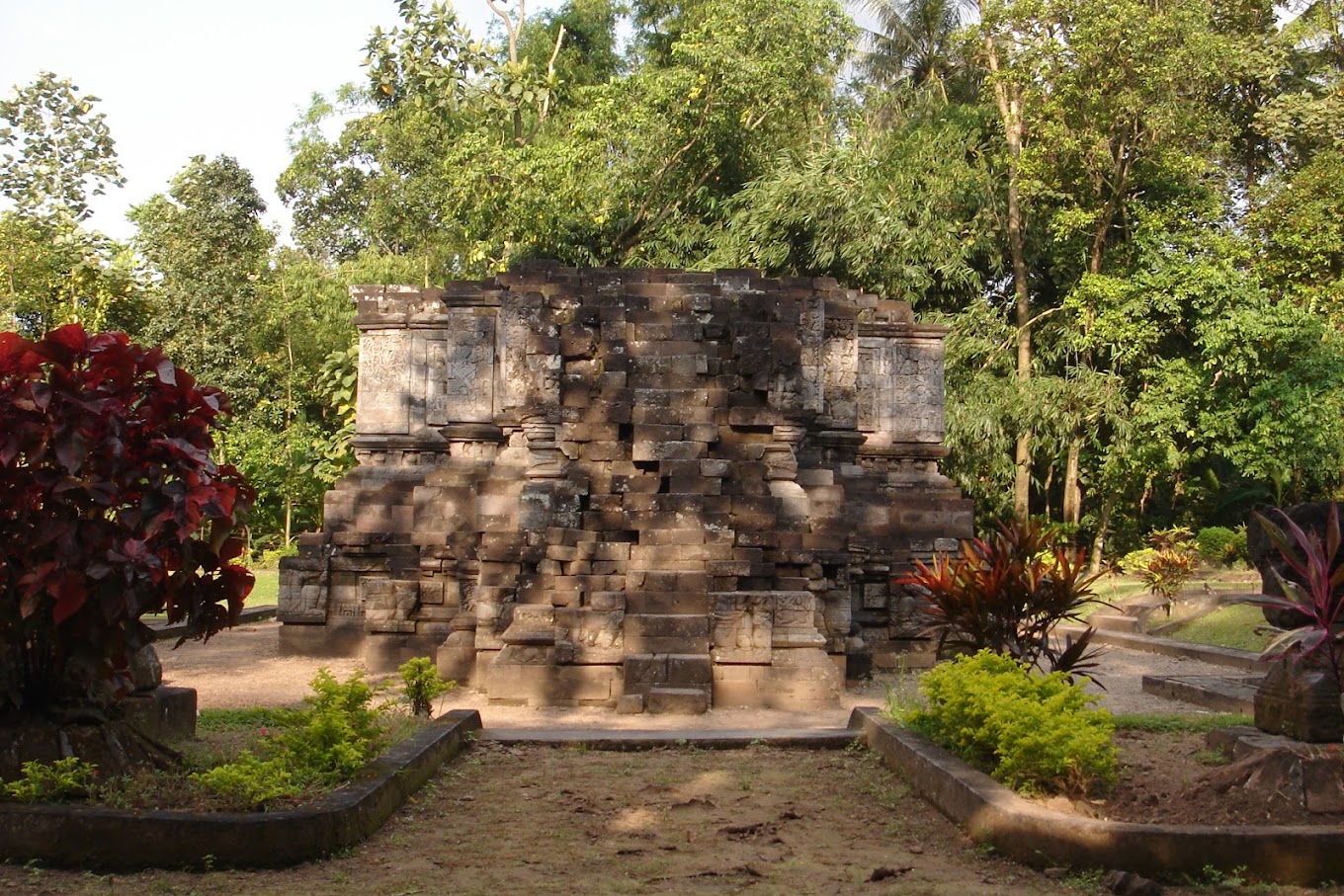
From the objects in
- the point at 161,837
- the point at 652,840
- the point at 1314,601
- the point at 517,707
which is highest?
the point at 1314,601

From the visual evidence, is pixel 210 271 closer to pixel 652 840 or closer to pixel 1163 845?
pixel 652 840

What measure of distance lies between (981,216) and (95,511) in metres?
22.6

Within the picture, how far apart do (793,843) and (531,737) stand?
2.81 meters

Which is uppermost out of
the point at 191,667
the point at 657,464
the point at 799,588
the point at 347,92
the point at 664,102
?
the point at 347,92

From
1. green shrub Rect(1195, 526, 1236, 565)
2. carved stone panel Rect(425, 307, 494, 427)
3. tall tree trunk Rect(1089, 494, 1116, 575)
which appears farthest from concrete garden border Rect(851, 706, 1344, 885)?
tall tree trunk Rect(1089, 494, 1116, 575)

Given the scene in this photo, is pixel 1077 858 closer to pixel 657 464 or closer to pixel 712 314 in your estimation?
pixel 657 464

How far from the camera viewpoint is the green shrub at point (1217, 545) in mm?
21094

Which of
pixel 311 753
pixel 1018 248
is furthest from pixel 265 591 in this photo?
pixel 311 753

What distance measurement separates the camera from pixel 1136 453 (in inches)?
931

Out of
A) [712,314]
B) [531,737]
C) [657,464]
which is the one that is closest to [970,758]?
[531,737]

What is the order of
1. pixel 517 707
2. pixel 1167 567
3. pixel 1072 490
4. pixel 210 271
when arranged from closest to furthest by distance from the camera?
pixel 517 707, pixel 1167 567, pixel 1072 490, pixel 210 271

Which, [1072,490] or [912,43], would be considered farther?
[912,43]

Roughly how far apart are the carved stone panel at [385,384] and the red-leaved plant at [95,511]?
855 centimetres

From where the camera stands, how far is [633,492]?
11.1 metres
